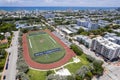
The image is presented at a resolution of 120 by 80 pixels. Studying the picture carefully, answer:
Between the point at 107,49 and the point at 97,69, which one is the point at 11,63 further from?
the point at 107,49

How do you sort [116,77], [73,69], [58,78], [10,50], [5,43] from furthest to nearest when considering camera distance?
[5,43]
[10,50]
[73,69]
[116,77]
[58,78]

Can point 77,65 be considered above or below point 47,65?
above

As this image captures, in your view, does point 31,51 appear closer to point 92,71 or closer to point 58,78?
point 58,78

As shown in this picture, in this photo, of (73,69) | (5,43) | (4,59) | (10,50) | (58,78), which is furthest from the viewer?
(5,43)

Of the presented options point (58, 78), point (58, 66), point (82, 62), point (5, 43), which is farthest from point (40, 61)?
point (5, 43)

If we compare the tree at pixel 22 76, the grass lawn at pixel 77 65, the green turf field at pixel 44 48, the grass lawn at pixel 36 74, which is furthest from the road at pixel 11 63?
the grass lawn at pixel 77 65

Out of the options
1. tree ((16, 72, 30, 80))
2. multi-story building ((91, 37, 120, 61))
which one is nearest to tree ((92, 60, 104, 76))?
multi-story building ((91, 37, 120, 61))

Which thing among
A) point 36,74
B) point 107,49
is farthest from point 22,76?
point 107,49

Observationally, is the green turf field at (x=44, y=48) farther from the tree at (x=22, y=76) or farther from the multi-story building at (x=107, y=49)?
the multi-story building at (x=107, y=49)
